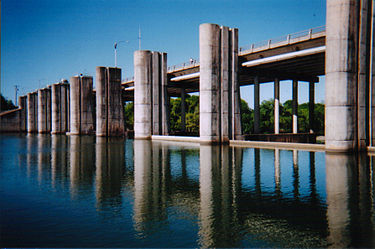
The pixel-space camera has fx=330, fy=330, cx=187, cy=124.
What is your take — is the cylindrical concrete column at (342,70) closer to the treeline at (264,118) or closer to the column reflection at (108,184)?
the column reflection at (108,184)

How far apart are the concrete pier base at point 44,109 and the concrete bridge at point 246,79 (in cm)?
2742

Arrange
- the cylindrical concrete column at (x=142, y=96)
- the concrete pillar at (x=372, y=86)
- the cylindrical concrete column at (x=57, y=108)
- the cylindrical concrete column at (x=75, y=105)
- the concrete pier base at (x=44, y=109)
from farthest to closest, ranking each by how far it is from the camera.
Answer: the concrete pier base at (x=44, y=109)
the cylindrical concrete column at (x=57, y=108)
the cylindrical concrete column at (x=75, y=105)
the cylindrical concrete column at (x=142, y=96)
the concrete pillar at (x=372, y=86)

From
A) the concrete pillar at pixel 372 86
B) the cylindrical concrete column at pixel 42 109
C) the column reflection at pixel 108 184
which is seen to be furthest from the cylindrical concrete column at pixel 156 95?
the cylindrical concrete column at pixel 42 109

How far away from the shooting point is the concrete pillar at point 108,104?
57.3 m

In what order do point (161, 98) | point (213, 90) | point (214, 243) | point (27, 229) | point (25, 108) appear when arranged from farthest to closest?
point (25, 108), point (161, 98), point (213, 90), point (27, 229), point (214, 243)

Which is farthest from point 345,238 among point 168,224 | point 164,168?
point 164,168

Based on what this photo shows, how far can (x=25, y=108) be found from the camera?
10719cm

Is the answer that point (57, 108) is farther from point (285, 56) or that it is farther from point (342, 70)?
point (342, 70)

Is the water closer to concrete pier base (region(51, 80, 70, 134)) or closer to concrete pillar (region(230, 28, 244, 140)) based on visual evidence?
concrete pillar (region(230, 28, 244, 140))

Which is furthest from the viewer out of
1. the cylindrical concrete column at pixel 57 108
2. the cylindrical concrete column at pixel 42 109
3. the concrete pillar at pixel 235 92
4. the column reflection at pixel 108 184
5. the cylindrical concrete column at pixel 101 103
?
the cylindrical concrete column at pixel 42 109

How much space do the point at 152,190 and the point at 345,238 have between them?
6760 millimetres

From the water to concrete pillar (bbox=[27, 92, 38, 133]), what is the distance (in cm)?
9226

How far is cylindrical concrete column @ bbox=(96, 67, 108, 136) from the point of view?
187 ft

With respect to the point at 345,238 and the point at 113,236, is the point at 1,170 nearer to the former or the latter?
the point at 113,236
